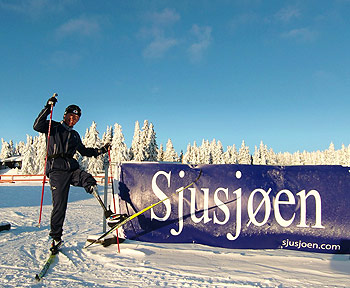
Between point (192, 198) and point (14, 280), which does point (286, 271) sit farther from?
point (14, 280)

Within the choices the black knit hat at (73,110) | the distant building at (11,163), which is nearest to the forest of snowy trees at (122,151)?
the distant building at (11,163)

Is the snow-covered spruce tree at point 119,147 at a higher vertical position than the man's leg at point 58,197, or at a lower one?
higher

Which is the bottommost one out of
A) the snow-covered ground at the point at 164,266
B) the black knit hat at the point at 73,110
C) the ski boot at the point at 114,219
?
the snow-covered ground at the point at 164,266

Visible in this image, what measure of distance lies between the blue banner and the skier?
898mm

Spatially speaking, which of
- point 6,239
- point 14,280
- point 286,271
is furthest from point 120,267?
point 6,239

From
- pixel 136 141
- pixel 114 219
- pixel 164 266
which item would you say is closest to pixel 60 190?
pixel 114 219

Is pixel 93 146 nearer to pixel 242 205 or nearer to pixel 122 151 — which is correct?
pixel 122 151

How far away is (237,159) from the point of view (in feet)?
338

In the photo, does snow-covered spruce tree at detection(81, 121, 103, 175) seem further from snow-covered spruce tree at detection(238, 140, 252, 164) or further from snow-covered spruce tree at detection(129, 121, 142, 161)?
snow-covered spruce tree at detection(238, 140, 252, 164)

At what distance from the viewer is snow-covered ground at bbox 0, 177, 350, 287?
8.49ft

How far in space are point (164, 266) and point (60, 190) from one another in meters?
1.89

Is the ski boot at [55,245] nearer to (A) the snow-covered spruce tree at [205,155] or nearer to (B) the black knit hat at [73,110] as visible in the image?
(B) the black knit hat at [73,110]

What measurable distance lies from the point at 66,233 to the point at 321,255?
445 centimetres

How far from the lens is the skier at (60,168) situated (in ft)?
11.5
